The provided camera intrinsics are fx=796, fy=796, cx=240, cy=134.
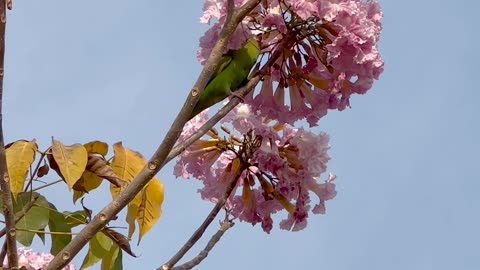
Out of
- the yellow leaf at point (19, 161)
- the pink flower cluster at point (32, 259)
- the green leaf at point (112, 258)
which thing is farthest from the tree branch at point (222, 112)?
the pink flower cluster at point (32, 259)

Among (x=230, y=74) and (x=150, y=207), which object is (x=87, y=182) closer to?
(x=150, y=207)

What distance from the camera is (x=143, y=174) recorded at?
163cm

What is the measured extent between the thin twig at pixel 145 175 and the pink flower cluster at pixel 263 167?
0.92 m

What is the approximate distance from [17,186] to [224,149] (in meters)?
1.07

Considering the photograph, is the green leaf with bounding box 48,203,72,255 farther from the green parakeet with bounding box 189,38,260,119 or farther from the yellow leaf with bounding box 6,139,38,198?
the green parakeet with bounding box 189,38,260,119

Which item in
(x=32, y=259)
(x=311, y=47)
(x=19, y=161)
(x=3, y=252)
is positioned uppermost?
(x=311, y=47)

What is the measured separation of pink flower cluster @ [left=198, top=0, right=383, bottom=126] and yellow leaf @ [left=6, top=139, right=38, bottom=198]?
610 millimetres

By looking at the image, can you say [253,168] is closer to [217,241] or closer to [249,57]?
[217,241]

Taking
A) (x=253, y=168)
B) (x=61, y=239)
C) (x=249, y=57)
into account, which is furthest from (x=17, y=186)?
(x=253, y=168)

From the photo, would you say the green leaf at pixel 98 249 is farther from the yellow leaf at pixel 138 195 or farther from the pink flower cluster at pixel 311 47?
the pink flower cluster at pixel 311 47

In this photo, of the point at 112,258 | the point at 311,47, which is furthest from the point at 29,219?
the point at 311,47

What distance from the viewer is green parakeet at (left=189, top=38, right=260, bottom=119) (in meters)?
1.99

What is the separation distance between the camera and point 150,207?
2.00 metres

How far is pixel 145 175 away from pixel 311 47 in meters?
0.80
